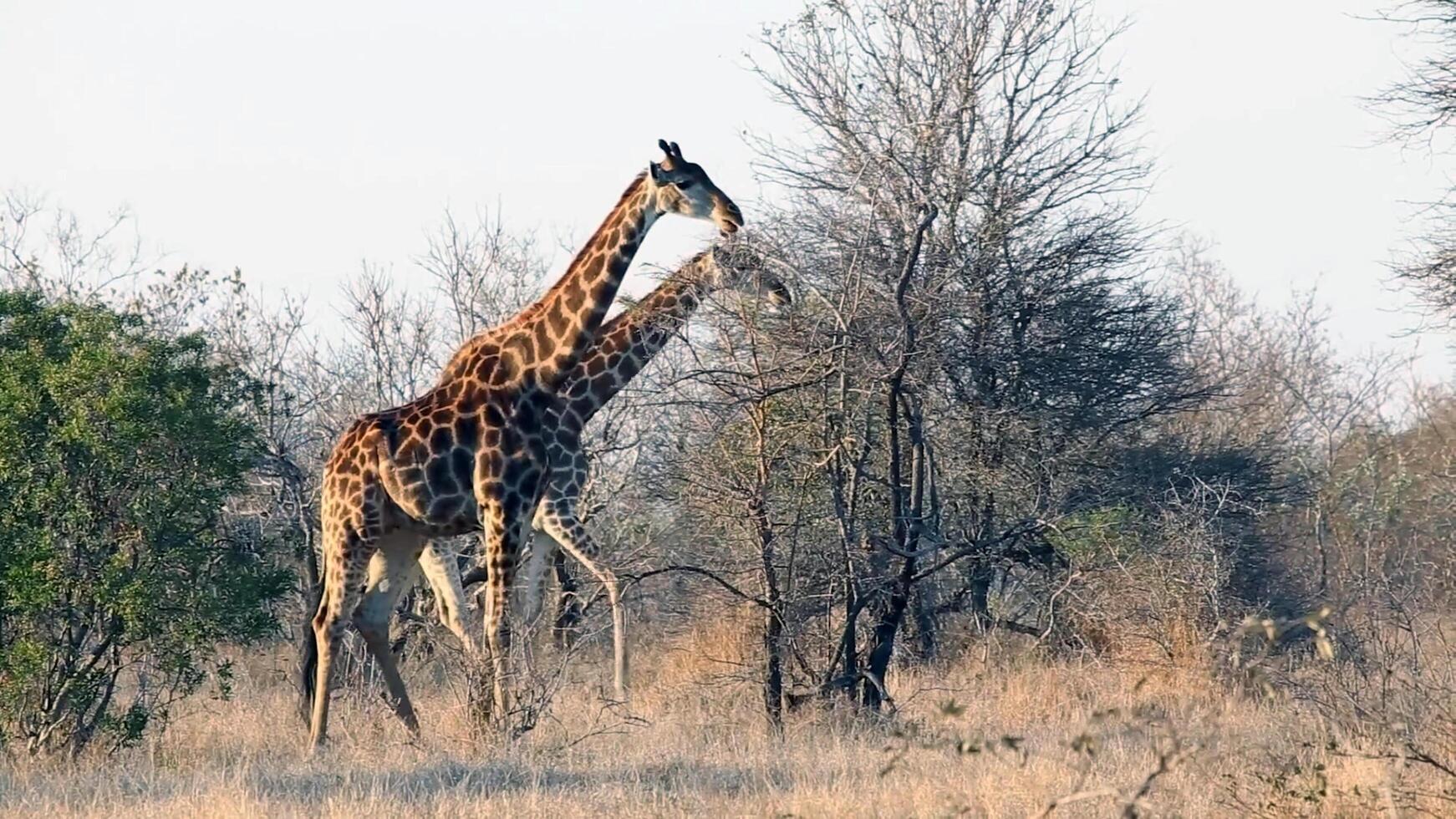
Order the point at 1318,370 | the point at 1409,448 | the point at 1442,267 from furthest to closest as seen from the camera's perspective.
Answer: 1. the point at 1318,370
2. the point at 1409,448
3. the point at 1442,267

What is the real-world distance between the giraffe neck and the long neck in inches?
12.9

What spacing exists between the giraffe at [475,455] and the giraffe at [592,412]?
27 centimetres

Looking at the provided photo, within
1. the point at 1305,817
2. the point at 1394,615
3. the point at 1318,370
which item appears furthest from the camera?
the point at 1318,370

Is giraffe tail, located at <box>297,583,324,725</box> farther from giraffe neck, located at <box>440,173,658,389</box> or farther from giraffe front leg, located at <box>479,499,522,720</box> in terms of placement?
giraffe neck, located at <box>440,173,658,389</box>

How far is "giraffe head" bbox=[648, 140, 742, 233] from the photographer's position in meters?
9.83

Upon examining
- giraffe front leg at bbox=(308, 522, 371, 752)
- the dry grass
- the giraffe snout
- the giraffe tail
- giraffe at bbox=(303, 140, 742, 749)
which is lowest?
the dry grass

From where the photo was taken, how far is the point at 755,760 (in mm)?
8289

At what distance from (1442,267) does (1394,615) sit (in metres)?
6.38

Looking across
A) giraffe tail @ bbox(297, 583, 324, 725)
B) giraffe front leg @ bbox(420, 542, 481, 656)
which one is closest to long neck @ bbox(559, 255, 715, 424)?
giraffe front leg @ bbox(420, 542, 481, 656)

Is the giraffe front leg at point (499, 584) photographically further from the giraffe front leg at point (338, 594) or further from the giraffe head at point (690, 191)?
the giraffe head at point (690, 191)

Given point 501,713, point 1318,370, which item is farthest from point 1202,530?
point 1318,370

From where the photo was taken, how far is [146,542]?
9.30 m

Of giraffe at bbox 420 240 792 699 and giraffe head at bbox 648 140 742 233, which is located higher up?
giraffe head at bbox 648 140 742 233

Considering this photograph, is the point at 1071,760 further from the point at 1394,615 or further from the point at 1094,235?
the point at 1094,235
